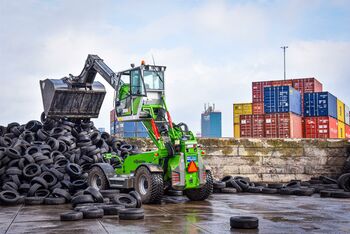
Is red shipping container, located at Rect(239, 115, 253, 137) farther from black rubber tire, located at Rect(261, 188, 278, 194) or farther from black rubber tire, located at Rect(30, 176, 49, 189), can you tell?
black rubber tire, located at Rect(30, 176, 49, 189)

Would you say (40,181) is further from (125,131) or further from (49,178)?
(125,131)

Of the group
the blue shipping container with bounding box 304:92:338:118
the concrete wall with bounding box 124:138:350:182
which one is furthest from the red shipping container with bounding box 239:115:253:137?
the concrete wall with bounding box 124:138:350:182

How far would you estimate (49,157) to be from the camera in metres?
16.7

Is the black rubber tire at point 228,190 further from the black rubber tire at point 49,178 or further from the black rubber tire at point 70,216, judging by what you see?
the black rubber tire at point 70,216

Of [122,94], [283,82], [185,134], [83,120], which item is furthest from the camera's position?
[283,82]

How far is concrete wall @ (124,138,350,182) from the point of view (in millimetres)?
21516

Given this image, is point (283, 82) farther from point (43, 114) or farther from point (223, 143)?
point (43, 114)

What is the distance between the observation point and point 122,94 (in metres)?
14.9

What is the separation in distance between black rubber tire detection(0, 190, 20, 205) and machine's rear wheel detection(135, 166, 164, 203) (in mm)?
3344

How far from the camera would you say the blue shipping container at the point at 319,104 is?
115 ft

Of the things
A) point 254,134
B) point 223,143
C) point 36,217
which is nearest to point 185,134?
point 36,217

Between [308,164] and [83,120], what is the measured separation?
10143 mm

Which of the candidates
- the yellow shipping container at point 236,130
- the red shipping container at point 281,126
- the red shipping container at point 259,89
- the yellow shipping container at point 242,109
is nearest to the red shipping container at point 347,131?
the red shipping container at point 259,89

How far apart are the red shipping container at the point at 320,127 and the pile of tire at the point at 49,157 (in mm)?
19618
